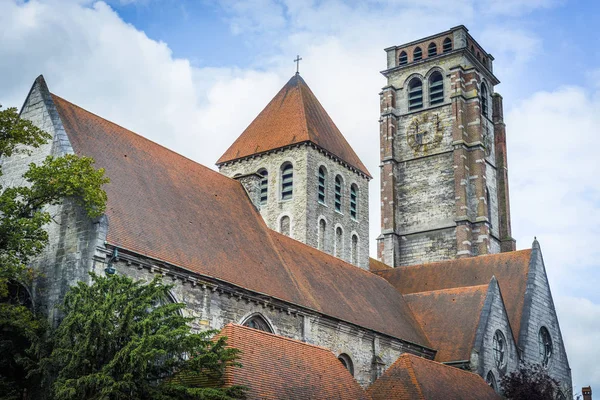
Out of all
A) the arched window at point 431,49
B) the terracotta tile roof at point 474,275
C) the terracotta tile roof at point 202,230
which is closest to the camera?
the terracotta tile roof at point 202,230

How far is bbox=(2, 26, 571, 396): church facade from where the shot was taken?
22594 mm

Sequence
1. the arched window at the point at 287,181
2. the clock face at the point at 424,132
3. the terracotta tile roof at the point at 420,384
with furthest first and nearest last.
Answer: the clock face at the point at 424,132
the arched window at the point at 287,181
the terracotta tile roof at the point at 420,384

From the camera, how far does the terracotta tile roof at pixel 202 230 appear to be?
22859 millimetres

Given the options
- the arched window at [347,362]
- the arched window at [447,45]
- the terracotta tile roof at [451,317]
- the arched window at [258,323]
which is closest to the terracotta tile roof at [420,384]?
the arched window at [347,362]

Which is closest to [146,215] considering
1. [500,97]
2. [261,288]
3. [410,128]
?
[261,288]

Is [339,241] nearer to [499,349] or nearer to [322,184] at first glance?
[322,184]

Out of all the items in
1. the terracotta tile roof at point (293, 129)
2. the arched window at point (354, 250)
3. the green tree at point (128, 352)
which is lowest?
the green tree at point (128, 352)

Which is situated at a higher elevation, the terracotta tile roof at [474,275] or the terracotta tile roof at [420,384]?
the terracotta tile roof at [474,275]

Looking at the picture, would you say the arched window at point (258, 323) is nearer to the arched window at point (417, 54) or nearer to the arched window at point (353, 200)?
the arched window at point (353, 200)

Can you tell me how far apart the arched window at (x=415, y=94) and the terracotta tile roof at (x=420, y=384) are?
3022 centimetres

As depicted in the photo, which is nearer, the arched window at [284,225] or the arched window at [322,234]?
the arched window at [322,234]

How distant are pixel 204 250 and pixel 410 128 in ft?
104

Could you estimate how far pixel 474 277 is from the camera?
37875 mm

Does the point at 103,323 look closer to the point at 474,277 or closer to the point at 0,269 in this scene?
the point at 0,269
